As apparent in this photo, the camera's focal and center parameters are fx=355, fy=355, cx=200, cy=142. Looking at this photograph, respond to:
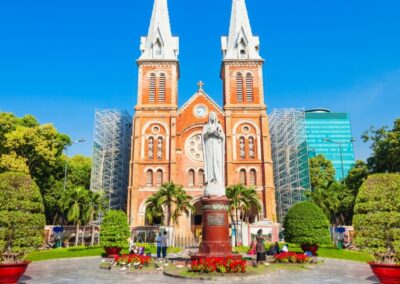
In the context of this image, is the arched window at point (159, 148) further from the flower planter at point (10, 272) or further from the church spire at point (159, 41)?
the flower planter at point (10, 272)

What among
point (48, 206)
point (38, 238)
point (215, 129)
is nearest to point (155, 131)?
point (48, 206)

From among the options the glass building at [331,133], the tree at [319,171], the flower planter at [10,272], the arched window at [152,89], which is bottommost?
the flower planter at [10,272]

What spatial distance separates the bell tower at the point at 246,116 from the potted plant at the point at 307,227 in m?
16.1

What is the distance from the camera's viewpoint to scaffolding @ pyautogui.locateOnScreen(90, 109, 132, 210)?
43.7 metres

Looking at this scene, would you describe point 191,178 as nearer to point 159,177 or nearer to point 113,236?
point 159,177

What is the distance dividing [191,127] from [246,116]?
6.60 m

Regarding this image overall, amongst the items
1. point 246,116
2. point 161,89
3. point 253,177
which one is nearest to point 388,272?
point 253,177

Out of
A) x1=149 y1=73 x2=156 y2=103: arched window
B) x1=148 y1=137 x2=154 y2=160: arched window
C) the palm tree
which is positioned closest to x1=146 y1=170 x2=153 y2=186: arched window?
x1=148 y1=137 x2=154 y2=160: arched window

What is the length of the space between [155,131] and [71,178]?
1234cm

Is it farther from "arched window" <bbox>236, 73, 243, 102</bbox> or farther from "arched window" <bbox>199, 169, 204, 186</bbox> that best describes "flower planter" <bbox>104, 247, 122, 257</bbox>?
"arched window" <bbox>236, 73, 243, 102</bbox>

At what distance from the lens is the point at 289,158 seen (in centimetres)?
4478

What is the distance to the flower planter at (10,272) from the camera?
8.46m

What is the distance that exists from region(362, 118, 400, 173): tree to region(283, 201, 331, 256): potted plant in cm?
1504

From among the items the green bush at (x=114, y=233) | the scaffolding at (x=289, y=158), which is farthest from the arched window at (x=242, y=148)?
the green bush at (x=114, y=233)
